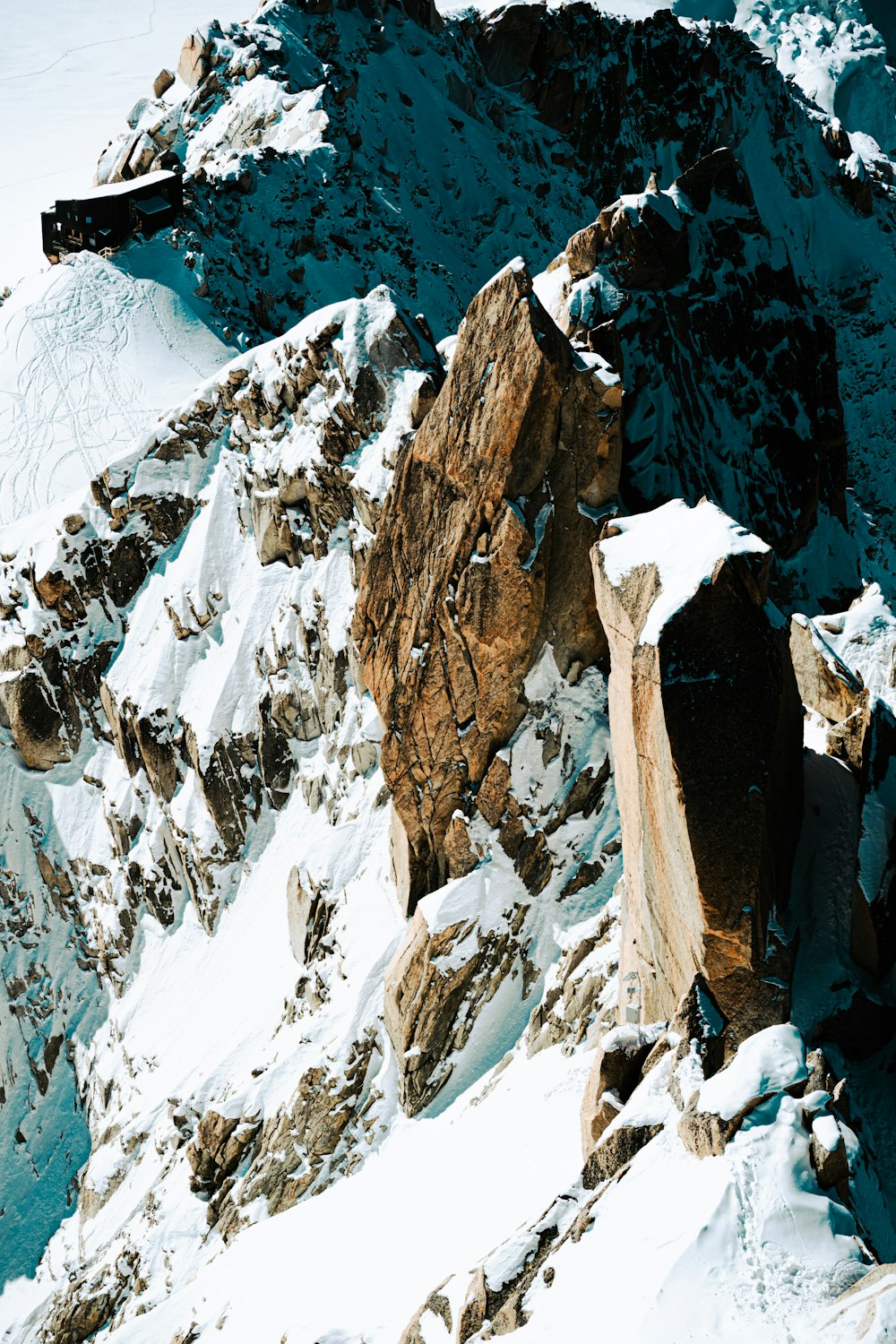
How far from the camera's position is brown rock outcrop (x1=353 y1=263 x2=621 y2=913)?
17672 mm

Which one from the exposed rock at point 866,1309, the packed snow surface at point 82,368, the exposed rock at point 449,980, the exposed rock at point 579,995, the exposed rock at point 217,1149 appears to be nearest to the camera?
the exposed rock at point 866,1309

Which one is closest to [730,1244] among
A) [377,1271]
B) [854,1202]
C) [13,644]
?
[854,1202]

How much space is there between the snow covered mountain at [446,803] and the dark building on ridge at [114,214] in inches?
54.3

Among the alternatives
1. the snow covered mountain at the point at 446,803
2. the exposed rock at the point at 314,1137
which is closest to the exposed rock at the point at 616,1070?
the snow covered mountain at the point at 446,803

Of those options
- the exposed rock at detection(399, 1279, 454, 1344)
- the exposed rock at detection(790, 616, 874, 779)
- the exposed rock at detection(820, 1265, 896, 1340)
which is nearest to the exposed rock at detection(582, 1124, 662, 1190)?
the exposed rock at detection(399, 1279, 454, 1344)

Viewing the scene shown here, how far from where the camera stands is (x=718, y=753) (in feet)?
36.0

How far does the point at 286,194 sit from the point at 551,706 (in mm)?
36844

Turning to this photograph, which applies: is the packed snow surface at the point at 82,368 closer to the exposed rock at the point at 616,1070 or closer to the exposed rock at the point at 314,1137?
the exposed rock at the point at 314,1137

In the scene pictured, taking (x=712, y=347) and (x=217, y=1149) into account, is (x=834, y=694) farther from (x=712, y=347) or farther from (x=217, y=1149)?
(x=217, y=1149)

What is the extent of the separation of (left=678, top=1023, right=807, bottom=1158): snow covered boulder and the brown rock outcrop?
10328mm

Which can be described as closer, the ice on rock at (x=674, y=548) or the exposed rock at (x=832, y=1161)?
the exposed rock at (x=832, y=1161)

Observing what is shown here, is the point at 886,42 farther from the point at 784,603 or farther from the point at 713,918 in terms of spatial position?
the point at 713,918

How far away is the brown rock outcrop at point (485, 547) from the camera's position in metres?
17.7

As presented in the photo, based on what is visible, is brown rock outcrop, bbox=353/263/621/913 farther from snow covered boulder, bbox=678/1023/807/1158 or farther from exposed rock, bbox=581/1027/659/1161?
snow covered boulder, bbox=678/1023/807/1158
